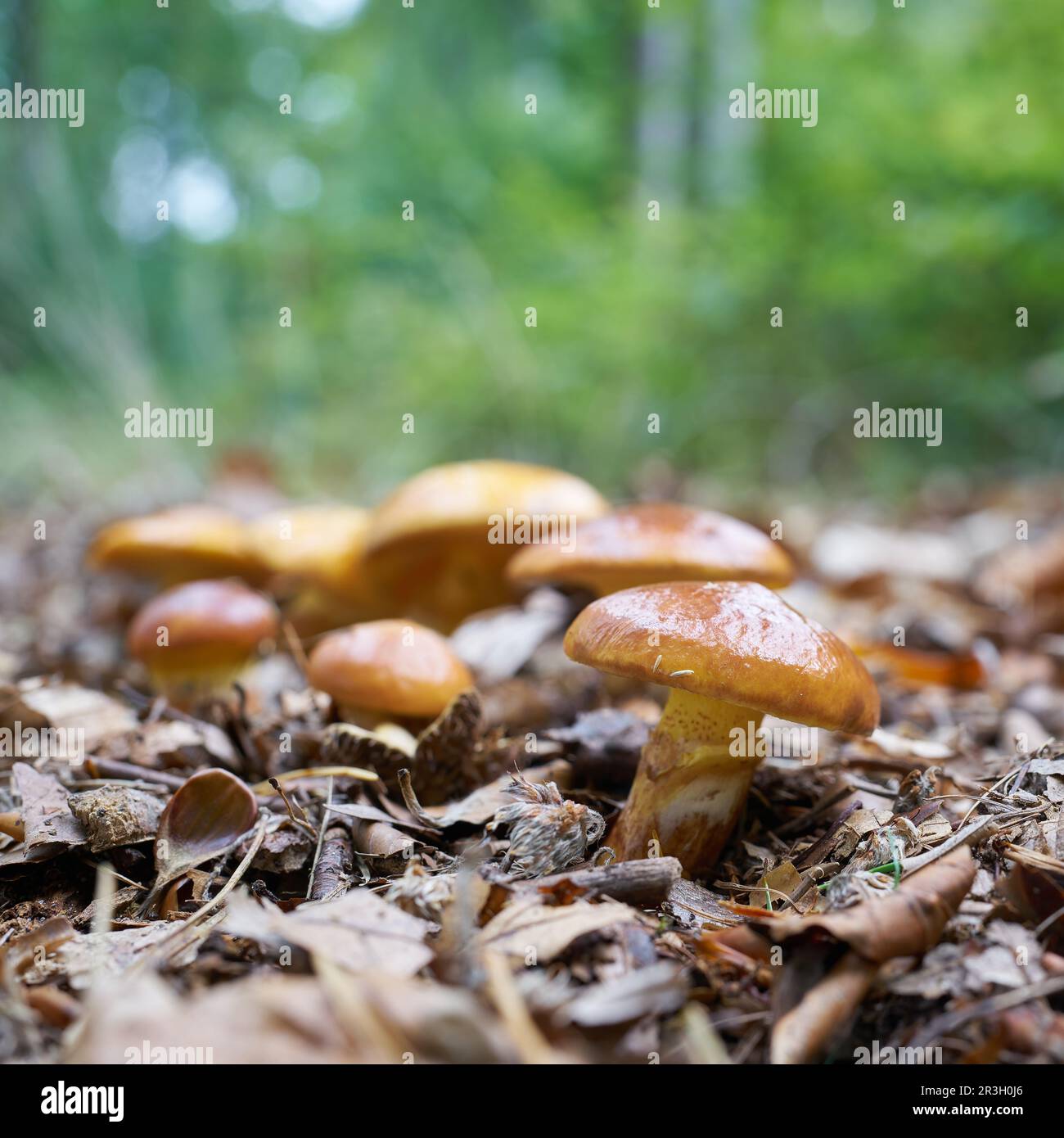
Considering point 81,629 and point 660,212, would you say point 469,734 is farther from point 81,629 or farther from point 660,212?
point 660,212

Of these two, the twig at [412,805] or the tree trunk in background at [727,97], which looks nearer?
the twig at [412,805]

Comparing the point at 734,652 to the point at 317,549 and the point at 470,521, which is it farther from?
the point at 317,549

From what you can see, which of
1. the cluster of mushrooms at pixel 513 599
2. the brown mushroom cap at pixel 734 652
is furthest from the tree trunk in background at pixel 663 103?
the brown mushroom cap at pixel 734 652

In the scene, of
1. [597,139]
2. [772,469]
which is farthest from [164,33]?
[772,469]

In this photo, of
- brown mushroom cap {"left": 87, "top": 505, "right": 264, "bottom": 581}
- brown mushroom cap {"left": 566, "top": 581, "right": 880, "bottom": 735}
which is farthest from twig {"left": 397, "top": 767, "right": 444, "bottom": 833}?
brown mushroom cap {"left": 87, "top": 505, "right": 264, "bottom": 581}

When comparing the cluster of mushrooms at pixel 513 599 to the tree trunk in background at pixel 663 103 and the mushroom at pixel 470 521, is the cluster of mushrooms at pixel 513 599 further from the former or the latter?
the tree trunk in background at pixel 663 103

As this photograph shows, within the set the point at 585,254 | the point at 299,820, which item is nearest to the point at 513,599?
the point at 299,820
